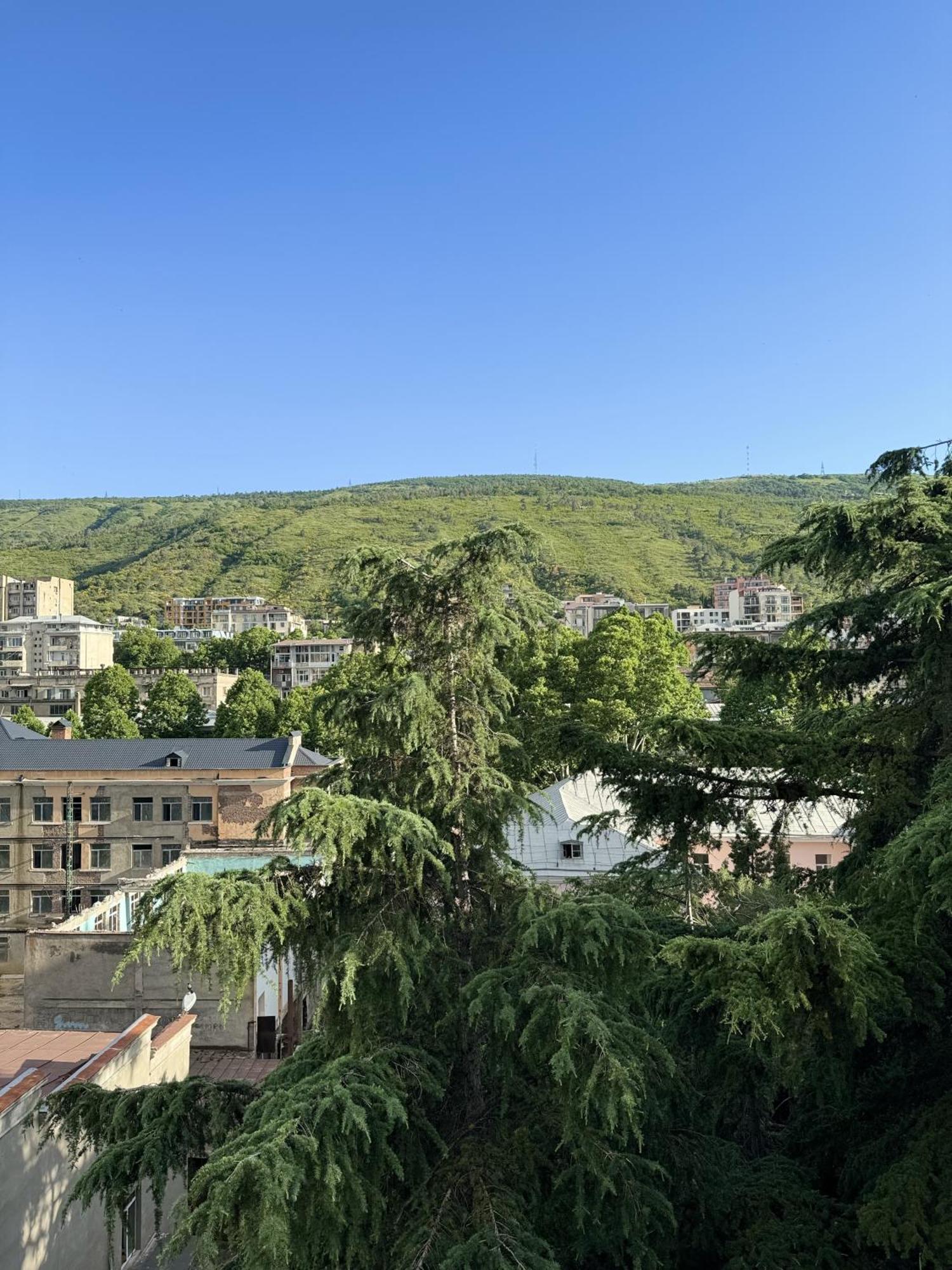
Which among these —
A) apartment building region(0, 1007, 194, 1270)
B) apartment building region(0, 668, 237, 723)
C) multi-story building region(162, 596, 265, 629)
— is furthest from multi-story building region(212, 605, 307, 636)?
apartment building region(0, 1007, 194, 1270)

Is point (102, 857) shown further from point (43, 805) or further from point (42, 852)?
point (43, 805)

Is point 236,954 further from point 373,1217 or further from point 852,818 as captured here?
point 852,818

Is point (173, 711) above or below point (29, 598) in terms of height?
below

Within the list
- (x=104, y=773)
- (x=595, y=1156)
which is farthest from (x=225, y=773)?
(x=595, y=1156)

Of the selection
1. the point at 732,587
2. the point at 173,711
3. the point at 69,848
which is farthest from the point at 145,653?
the point at 732,587

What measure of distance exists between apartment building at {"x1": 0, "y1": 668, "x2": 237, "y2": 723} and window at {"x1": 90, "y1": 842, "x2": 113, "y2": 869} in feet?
213

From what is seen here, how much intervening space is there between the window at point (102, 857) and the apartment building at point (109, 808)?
0.03 metres

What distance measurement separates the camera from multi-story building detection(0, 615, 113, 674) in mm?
115938

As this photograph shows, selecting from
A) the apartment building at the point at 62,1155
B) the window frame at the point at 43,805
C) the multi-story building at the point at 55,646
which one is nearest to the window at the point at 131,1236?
the apartment building at the point at 62,1155

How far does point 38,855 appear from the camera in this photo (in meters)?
30.6

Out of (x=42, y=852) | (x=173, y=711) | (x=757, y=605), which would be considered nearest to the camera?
(x=42, y=852)

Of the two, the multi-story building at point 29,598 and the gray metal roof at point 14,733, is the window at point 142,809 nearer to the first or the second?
the gray metal roof at point 14,733

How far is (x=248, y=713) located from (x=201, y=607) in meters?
107

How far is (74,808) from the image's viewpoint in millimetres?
30828
